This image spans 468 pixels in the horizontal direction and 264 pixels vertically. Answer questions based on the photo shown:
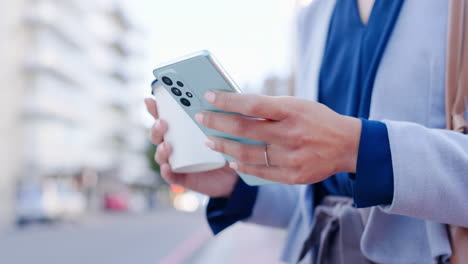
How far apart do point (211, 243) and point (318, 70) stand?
9617 mm

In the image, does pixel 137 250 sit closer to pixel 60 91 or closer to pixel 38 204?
pixel 38 204

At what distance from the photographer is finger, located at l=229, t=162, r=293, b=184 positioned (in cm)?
70

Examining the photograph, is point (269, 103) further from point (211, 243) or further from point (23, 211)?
point (23, 211)

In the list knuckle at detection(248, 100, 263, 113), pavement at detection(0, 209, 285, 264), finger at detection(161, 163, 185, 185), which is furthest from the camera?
pavement at detection(0, 209, 285, 264)

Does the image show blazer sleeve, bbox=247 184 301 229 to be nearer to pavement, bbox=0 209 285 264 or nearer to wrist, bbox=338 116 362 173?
wrist, bbox=338 116 362 173

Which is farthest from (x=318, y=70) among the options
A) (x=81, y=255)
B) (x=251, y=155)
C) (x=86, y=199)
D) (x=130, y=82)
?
(x=130, y=82)

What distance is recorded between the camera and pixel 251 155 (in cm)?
72

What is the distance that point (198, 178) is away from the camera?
44.0 inches

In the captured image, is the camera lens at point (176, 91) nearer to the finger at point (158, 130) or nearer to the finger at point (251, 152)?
the finger at point (251, 152)

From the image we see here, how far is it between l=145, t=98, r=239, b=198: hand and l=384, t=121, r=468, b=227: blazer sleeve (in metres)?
0.48

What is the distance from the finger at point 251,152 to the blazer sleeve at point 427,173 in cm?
18

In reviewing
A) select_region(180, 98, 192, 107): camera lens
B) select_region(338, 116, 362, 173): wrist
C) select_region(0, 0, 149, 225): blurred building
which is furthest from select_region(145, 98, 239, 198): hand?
select_region(0, 0, 149, 225): blurred building

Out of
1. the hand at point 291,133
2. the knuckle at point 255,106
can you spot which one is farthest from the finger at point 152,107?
the knuckle at point 255,106

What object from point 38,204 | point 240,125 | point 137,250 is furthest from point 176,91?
point 38,204
